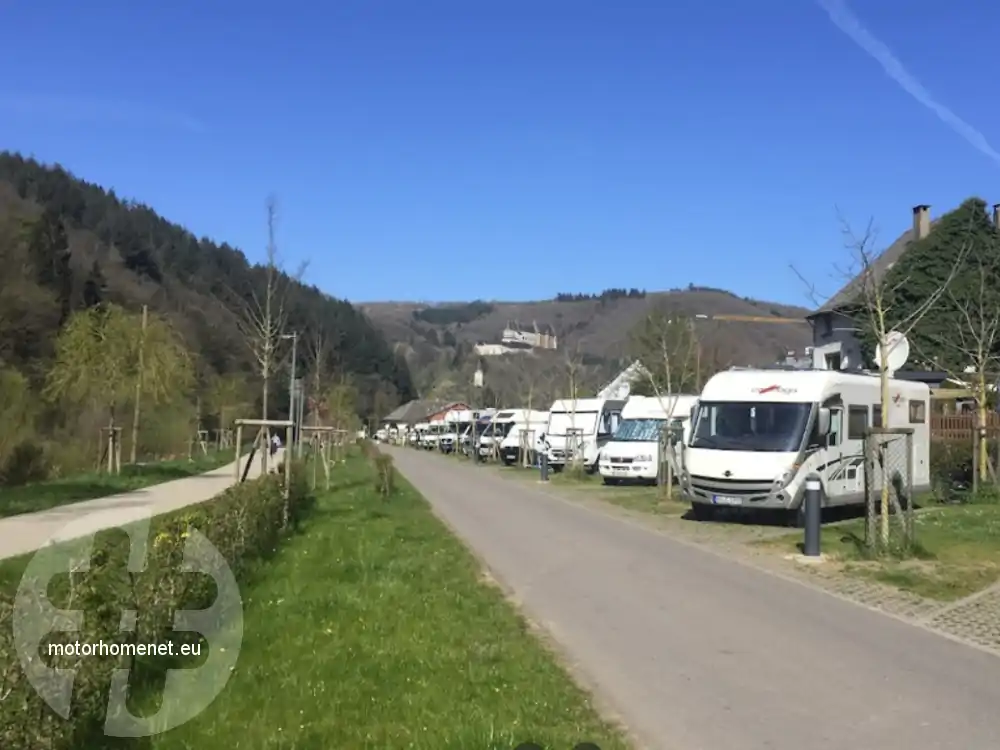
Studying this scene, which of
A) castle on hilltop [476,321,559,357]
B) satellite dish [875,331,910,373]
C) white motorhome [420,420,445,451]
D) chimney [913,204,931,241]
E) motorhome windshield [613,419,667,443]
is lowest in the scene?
white motorhome [420,420,445,451]

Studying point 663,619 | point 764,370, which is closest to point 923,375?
point 764,370

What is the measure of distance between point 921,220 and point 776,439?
3744cm

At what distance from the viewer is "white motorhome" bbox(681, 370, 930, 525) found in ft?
60.5

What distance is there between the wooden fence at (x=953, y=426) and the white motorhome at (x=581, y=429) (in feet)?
39.2

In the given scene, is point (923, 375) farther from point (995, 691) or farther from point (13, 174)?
point (13, 174)

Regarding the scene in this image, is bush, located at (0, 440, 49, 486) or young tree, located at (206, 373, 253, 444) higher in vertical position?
young tree, located at (206, 373, 253, 444)

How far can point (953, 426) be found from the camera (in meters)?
26.4

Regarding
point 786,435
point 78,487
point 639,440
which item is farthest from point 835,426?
point 78,487

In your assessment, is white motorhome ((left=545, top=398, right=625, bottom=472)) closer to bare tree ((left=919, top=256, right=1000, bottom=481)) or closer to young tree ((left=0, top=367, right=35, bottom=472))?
bare tree ((left=919, top=256, right=1000, bottom=481))

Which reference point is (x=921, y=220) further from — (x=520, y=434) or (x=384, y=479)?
(x=384, y=479)

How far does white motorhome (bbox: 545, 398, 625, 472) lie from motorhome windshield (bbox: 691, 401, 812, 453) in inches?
652

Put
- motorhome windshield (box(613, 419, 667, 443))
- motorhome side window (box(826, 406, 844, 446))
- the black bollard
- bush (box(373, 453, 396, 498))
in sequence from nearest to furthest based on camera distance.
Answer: the black bollard
motorhome side window (box(826, 406, 844, 446))
bush (box(373, 453, 396, 498))
motorhome windshield (box(613, 419, 667, 443))

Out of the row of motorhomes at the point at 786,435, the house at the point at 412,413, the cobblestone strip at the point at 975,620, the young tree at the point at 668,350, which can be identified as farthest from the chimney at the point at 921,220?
the house at the point at 412,413

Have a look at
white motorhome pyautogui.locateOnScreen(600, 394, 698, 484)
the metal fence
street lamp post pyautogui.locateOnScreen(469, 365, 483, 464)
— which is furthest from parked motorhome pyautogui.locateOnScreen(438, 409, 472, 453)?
the metal fence
